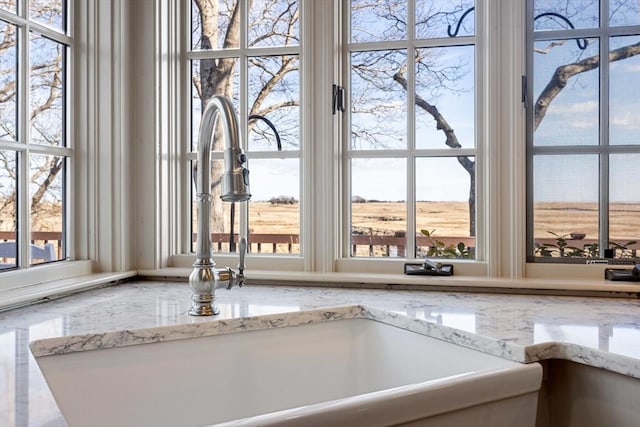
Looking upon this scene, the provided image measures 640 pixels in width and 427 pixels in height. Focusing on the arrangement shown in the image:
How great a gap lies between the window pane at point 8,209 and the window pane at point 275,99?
0.73 meters

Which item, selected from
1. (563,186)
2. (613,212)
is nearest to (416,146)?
(563,186)

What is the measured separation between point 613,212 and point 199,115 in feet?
4.60

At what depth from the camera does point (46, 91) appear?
1.57 metres

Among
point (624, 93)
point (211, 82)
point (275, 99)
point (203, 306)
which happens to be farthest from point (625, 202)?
point (211, 82)

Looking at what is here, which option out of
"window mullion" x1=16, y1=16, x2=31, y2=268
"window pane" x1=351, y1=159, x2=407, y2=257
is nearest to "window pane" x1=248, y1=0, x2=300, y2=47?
"window pane" x1=351, y1=159, x2=407, y2=257

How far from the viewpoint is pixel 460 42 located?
67.0 inches

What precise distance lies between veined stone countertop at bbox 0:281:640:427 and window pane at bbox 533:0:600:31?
83 cm

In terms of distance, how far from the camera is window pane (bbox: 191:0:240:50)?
6.07ft

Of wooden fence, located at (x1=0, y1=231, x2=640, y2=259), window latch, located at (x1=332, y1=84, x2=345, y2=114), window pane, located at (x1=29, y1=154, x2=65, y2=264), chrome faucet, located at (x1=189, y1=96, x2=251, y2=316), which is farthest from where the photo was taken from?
window latch, located at (x1=332, y1=84, x2=345, y2=114)

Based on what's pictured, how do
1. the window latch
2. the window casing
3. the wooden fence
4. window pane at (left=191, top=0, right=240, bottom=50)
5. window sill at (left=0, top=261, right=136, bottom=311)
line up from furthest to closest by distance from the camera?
window pane at (left=191, top=0, right=240, bottom=50) → the window latch → the wooden fence → the window casing → window sill at (left=0, top=261, right=136, bottom=311)

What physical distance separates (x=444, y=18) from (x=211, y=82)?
828mm

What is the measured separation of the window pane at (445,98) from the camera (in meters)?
1.71

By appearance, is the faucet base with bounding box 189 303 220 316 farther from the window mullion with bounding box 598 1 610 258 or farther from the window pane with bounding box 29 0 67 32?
the window mullion with bounding box 598 1 610 258

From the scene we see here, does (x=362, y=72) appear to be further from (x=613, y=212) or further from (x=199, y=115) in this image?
(x=613, y=212)
